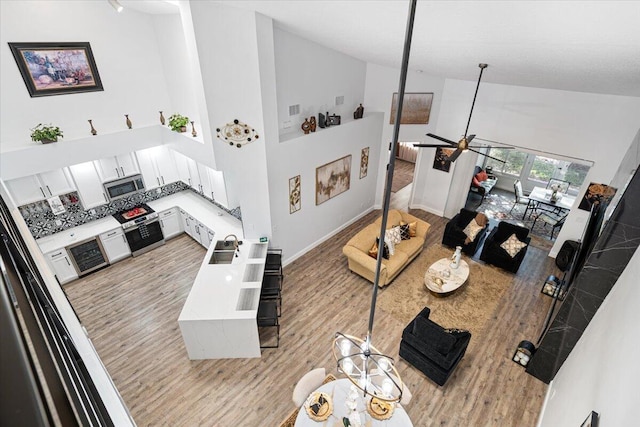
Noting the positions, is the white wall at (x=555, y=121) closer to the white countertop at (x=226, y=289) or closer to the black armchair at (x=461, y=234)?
the black armchair at (x=461, y=234)

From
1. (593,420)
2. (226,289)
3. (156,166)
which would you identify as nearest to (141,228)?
(156,166)

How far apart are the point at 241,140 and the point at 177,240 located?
3531 millimetres

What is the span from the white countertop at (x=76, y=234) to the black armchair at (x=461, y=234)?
7021mm

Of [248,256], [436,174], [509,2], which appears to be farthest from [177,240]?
[509,2]

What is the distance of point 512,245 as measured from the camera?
21.4ft

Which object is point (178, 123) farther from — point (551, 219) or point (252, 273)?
point (551, 219)

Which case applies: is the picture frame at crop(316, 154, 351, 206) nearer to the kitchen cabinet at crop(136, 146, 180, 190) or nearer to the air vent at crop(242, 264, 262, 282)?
the air vent at crop(242, 264, 262, 282)

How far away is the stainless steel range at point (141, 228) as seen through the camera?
22.1ft

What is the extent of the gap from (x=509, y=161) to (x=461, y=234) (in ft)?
15.3

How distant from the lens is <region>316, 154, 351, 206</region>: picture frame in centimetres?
674

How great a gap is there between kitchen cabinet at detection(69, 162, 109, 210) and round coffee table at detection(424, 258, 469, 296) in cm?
654

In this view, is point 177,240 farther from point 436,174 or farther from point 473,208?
point 473,208

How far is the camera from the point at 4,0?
4656 millimetres

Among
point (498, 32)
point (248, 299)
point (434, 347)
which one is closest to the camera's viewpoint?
point (498, 32)
